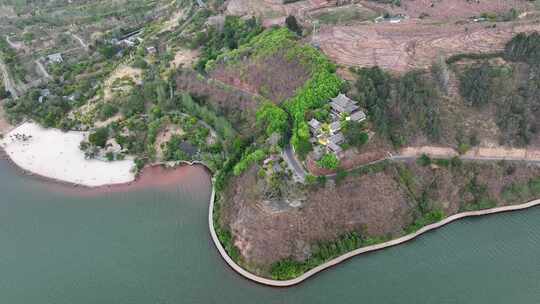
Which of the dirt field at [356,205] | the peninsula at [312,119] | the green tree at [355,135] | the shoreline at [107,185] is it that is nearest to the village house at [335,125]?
the peninsula at [312,119]

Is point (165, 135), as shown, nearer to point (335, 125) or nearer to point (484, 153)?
point (335, 125)

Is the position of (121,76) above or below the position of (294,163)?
above

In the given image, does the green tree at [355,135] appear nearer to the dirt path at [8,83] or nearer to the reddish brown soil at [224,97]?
the reddish brown soil at [224,97]

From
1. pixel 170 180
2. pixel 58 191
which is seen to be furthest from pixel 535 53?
pixel 58 191

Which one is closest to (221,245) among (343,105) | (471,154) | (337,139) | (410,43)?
(337,139)

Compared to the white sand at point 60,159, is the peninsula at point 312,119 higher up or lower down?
higher up

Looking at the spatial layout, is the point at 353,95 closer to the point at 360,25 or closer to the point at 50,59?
the point at 360,25

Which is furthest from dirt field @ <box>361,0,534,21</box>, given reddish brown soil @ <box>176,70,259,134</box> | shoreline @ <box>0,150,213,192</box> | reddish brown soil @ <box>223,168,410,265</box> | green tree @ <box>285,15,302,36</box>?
shoreline @ <box>0,150,213,192</box>

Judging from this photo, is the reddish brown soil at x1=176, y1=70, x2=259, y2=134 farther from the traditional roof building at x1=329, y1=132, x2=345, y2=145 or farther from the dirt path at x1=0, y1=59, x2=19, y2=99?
the dirt path at x1=0, y1=59, x2=19, y2=99
